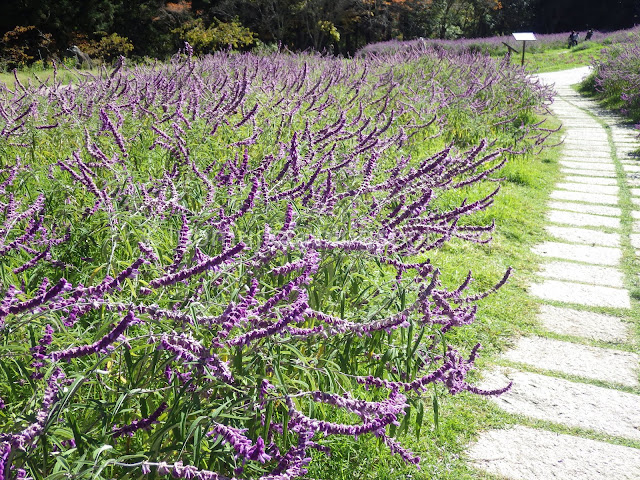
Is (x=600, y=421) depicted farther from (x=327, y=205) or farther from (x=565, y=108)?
(x=565, y=108)

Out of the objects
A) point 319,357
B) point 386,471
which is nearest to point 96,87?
point 319,357

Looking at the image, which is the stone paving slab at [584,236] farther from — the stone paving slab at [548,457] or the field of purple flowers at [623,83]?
the field of purple flowers at [623,83]

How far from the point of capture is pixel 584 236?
19.5 feet

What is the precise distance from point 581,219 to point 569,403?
12.1 ft

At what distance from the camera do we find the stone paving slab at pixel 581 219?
6281 millimetres

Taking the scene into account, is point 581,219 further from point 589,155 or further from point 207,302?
point 207,302

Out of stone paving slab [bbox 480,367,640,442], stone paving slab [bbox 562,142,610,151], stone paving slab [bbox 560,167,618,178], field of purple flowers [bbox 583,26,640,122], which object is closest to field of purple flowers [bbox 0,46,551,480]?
stone paving slab [bbox 480,367,640,442]

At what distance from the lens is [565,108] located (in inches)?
613

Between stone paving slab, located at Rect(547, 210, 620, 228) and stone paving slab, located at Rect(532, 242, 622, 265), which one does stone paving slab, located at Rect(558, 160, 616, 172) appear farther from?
stone paving slab, located at Rect(532, 242, 622, 265)

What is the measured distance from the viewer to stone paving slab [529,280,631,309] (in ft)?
14.9

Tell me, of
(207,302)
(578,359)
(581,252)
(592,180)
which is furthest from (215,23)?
(207,302)

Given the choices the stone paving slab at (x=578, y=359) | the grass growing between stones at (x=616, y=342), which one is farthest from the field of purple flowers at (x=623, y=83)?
the stone paving slab at (x=578, y=359)

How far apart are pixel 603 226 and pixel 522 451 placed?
159 inches

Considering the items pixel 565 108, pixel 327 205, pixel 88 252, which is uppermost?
pixel 327 205
